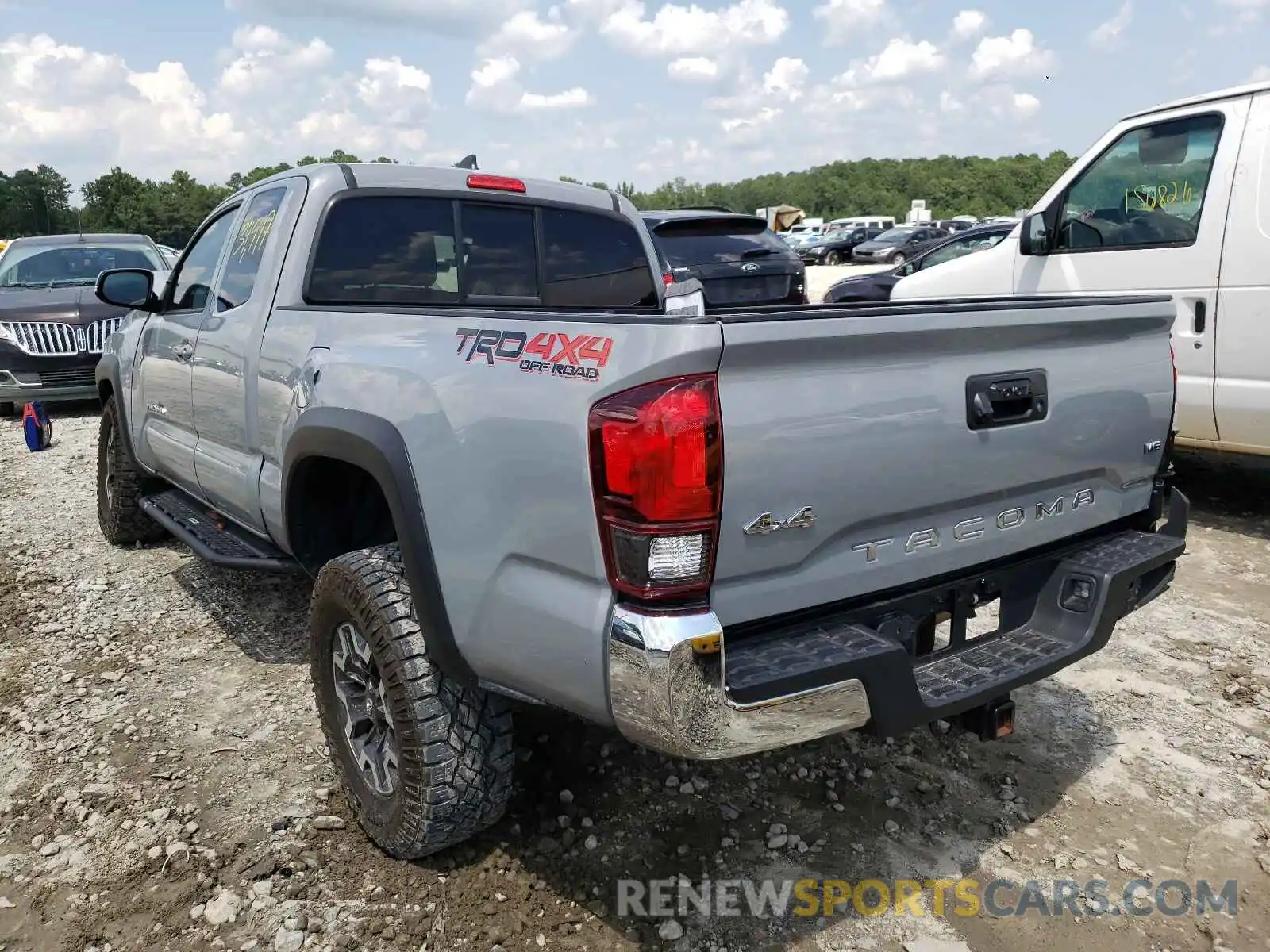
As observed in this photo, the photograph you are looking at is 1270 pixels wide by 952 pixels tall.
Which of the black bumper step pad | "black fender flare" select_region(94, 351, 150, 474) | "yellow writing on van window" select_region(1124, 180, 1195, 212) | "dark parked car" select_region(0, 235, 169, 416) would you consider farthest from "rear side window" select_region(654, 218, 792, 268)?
the black bumper step pad

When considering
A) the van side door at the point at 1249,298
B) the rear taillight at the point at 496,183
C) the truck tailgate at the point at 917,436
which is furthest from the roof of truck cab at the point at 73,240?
the truck tailgate at the point at 917,436

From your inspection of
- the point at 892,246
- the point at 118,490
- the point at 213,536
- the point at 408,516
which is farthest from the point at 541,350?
the point at 892,246

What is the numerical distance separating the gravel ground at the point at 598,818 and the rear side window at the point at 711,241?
5479 millimetres

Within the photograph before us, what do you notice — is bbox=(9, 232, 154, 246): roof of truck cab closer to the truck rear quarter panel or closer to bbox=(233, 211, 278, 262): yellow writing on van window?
bbox=(233, 211, 278, 262): yellow writing on van window

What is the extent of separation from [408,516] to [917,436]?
1226mm

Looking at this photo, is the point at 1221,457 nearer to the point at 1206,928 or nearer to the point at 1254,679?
the point at 1254,679

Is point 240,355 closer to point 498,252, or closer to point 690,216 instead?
point 498,252

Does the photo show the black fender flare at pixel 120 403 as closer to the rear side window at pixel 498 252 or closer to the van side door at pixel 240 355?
the van side door at pixel 240 355

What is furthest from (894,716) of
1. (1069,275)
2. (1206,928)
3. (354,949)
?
(1069,275)

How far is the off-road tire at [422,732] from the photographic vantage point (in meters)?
2.43

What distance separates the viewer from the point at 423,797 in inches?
95.7

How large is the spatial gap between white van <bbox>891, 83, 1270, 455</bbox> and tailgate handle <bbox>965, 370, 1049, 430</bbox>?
3362mm

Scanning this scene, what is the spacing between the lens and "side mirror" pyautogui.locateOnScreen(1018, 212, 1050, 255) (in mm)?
5895

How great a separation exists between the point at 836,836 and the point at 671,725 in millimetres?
1150
